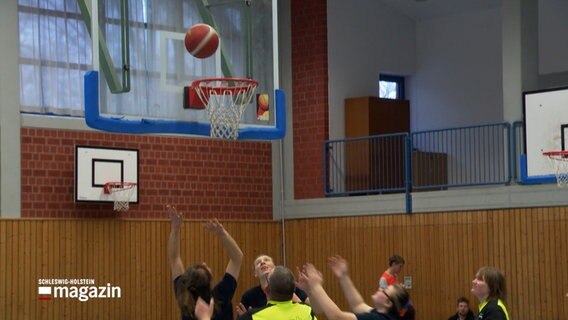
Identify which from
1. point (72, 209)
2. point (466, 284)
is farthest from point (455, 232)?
point (72, 209)

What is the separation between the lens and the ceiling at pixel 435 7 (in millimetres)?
23828

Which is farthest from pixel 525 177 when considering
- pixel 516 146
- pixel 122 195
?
pixel 122 195

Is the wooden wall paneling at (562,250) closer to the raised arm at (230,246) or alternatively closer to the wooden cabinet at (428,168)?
the wooden cabinet at (428,168)

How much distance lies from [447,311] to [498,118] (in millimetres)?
5670

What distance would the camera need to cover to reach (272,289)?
24.0 ft

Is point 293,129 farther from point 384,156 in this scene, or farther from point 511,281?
point 511,281

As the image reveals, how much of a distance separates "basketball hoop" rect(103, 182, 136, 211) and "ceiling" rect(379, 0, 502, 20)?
25.4ft

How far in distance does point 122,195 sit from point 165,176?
1472 millimetres

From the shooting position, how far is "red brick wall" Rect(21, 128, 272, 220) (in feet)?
62.4

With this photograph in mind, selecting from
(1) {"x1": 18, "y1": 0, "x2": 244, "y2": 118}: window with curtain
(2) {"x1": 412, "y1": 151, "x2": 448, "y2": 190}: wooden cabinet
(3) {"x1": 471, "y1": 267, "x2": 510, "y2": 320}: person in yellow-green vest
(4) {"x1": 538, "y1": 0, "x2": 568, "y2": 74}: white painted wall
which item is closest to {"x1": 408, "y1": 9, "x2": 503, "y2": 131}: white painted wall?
(4) {"x1": 538, "y1": 0, "x2": 568, "y2": 74}: white painted wall

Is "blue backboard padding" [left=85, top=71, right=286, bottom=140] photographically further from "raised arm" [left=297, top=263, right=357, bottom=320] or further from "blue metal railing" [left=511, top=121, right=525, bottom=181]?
"blue metal railing" [left=511, top=121, right=525, bottom=181]

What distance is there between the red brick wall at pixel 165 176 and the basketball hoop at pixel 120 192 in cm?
31

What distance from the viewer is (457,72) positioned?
24.5 meters

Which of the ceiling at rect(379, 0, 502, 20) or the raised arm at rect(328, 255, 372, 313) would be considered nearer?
the raised arm at rect(328, 255, 372, 313)
